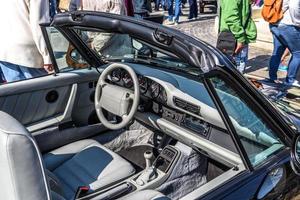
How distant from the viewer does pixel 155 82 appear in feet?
9.31

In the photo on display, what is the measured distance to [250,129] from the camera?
7.08 feet

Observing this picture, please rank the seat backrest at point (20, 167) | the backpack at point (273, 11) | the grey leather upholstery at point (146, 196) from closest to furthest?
the seat backrest at point (20, 167) < the grey leather upholstery at point (146, 196) < the backpack at point (273, 11)

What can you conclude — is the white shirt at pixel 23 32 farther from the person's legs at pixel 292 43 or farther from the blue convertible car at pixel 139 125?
the person's legs at pixel 292 43

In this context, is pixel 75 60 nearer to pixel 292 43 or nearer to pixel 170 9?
pixel 292 43

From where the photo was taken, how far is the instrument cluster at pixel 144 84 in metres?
2.82

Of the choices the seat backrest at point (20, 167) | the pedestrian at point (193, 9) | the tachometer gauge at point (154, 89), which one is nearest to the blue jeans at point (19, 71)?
the tachometer gauge at point (154, 89)

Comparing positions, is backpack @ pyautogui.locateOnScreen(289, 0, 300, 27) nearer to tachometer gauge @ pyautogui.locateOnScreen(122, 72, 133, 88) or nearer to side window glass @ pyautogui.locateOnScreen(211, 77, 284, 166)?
tachometer gauge @ pyautogui.locateOnScreen(122, 72, 133, 88)

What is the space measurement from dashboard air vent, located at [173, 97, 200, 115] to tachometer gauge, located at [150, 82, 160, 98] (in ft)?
0.61

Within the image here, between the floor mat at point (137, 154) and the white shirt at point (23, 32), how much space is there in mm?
1175

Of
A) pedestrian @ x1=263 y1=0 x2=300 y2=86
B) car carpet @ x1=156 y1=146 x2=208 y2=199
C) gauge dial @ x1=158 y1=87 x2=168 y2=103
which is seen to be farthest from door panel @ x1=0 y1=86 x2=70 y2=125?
pedestrian @ x1=263 y1=0 x2=300 y2=86

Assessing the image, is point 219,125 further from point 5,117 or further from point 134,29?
point 5,117

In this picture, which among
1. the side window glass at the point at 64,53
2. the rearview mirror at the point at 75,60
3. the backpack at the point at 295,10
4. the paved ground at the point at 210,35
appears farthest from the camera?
the paved ground at the point at 210,35

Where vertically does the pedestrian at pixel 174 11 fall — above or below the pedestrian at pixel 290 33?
below

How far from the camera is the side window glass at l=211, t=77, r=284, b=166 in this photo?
2027 millimetres
